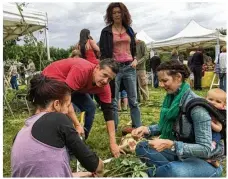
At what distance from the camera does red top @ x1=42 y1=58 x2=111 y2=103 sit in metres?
2.99

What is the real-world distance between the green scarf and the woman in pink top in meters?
2.62

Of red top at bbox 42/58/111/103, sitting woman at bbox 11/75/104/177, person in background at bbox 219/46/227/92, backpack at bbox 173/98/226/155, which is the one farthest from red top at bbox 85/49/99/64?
person in background at bbox 219/46/227/92

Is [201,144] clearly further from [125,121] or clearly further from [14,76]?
[14,76]

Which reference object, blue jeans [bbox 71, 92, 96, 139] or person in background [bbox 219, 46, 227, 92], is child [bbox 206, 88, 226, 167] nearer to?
blue jeans [bbox 71, 92, 96, 139]

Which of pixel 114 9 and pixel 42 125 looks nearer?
pixel 42 125

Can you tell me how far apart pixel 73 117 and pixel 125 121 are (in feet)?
8.28

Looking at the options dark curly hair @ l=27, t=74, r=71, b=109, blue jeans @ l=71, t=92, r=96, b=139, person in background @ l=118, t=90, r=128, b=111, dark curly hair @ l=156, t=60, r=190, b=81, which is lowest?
person in background @ l=118, t=90, r=128, b=111

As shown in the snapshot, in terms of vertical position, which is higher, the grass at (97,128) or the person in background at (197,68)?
the person in background at (197,68)

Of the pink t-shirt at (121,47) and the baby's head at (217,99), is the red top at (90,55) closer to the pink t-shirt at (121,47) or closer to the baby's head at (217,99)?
the pink t-shirt at (121,47)

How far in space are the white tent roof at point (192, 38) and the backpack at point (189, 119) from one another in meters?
10.1

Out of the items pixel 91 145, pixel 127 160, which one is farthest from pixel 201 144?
pixel 91 145

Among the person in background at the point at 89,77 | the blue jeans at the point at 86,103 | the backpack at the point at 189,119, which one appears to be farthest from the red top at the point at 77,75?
the backpack at the point at 189,119

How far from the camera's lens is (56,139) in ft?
5.81

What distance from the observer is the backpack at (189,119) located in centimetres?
230
